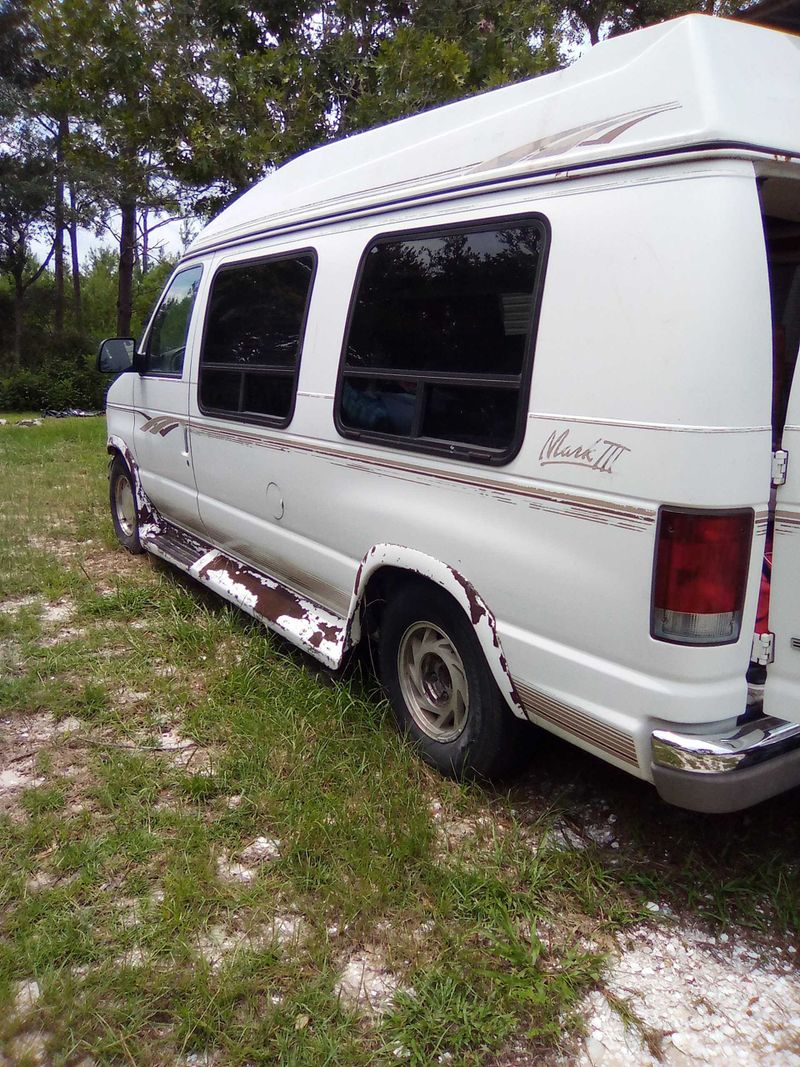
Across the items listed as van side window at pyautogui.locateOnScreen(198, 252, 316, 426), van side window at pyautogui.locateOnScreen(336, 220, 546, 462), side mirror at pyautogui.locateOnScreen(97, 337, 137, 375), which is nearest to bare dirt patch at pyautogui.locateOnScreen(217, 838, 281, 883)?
van side window at pyautogui.locateOnScreen(336, 220, 546, 462)

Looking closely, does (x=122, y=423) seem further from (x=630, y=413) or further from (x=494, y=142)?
(x=630, y=413)

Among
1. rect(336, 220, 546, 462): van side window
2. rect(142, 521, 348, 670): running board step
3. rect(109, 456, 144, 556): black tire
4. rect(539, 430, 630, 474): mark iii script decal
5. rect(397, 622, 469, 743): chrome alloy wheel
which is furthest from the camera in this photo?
rect(109, 456, 144, 556): black tire

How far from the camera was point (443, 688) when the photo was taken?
3479 mm

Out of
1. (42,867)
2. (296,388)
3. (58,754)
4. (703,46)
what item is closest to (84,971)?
(42,867)

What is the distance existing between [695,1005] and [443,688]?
1.45m

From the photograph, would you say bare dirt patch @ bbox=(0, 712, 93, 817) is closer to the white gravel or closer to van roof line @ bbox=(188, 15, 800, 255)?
the white gravel

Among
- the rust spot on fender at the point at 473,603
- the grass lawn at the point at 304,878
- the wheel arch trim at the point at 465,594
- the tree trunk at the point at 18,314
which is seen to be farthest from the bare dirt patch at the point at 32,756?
the tree trunk at the point at 18,314

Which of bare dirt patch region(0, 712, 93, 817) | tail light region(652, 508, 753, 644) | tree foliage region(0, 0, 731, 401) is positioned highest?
tree foliage region(0, 0, 731, 401)

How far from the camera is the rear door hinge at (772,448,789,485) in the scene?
7.82ft

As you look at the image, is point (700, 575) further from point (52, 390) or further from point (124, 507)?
point (52, 390)

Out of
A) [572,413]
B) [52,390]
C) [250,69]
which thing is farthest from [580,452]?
Result: [52,390]

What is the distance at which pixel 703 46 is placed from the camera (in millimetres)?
2475

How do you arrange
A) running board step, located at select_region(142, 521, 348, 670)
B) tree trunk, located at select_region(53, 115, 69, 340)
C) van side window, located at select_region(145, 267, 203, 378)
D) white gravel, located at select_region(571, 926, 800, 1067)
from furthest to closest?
tree trunk, located at select_region(53, 115, 69, 340) < van side window, located at select_region(145, 267, 203, 378) < running board step, located at select_region(142, 521, 348, 670) < white gravel, located at select_region(571, 926, 800, 1067)

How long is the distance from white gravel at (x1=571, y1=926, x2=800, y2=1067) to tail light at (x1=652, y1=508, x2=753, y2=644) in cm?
95
